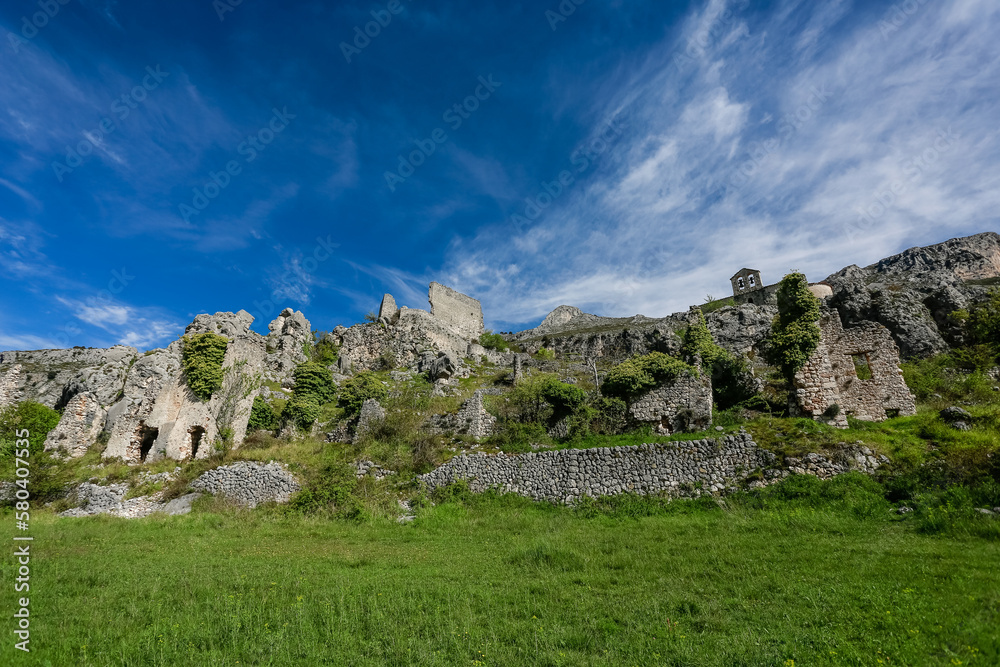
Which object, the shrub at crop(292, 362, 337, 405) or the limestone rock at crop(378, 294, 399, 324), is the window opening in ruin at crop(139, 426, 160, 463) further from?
the limestone rock at crop(378, 294, 399, 324)

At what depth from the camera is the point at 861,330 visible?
14656mm

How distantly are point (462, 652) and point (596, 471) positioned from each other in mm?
9175

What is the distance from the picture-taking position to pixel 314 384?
24.6 m

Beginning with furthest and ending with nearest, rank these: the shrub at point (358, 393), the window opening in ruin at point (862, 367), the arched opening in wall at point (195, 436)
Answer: the shrub at point (358, 393)
the arched opening in wall at point (195, 436)
the window opening in ruin at point (862, 367)

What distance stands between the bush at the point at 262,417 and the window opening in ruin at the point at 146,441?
382 centimetres

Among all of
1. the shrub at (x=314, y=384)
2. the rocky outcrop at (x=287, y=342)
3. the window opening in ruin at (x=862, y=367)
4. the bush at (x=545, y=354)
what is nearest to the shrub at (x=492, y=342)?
the bush at (x=545, y=354)

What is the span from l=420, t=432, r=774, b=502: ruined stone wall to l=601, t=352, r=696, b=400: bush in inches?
125

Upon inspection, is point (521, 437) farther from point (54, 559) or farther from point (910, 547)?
point (54, 559)

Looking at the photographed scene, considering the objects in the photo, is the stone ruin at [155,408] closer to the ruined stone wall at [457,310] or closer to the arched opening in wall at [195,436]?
the arched opening in wall at [195,436]

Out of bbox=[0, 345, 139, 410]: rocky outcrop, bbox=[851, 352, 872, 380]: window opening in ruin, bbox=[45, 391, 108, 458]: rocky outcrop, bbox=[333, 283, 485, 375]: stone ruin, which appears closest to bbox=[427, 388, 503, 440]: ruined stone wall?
bbox=[333, 283, 485, 375]: stone ruin

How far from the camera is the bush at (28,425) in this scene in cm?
1841

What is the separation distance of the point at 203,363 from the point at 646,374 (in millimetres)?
19893

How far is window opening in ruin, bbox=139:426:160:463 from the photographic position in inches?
747

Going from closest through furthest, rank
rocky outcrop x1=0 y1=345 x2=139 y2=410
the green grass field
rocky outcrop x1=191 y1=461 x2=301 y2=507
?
the green grass field < rocky outcrop x1=191 y1=461 x2=301 y2=507 < rocky outcrop x1=0 y1=345 x2=139 y2=410
